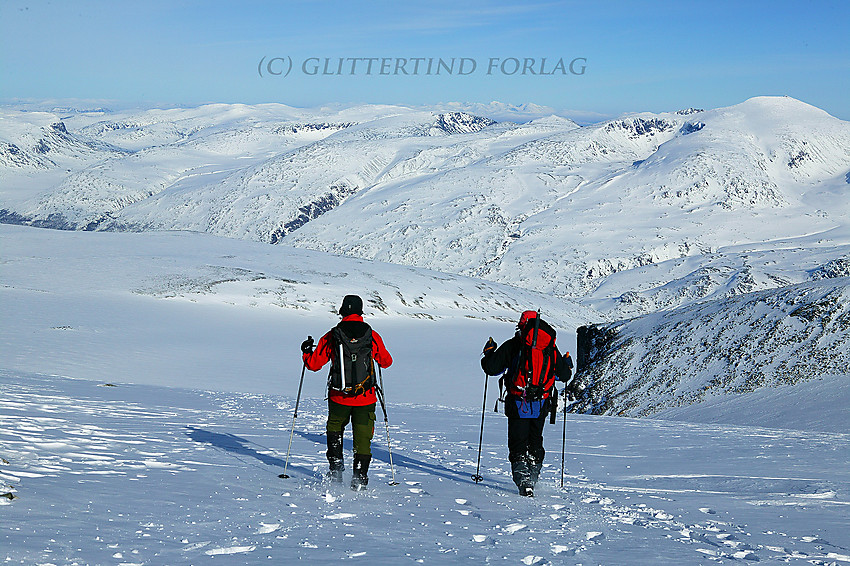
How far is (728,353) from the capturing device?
2673cm

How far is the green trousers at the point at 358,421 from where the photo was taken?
8859 millimetres

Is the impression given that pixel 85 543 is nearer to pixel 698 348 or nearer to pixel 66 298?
pixel 698 348

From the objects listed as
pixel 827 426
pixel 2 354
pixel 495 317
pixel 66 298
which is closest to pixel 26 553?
pixel 827 426

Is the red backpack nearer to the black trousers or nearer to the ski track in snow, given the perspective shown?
the black trousers

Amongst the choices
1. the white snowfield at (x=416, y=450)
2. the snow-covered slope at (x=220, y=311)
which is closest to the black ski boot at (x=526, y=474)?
the white snowfield at (x=416, y=450)

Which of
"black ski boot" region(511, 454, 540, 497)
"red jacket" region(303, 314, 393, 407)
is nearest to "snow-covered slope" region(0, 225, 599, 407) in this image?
"red jacket" region(303, 314, 393, 407)

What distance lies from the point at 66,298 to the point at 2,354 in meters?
19.9

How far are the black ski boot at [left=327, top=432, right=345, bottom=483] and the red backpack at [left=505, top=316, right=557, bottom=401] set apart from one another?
2499 millimetres

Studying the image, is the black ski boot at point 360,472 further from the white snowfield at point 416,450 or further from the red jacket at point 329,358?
the red jacket at point 329,358

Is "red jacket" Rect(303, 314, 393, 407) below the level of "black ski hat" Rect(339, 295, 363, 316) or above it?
below

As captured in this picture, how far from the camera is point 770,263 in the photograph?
6944 inches

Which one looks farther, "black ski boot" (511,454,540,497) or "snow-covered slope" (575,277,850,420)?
"snow-covered slope" (575,277,850,420)

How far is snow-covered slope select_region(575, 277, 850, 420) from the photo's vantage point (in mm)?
24203

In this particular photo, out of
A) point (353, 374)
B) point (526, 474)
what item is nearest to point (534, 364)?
point (526, 474)
